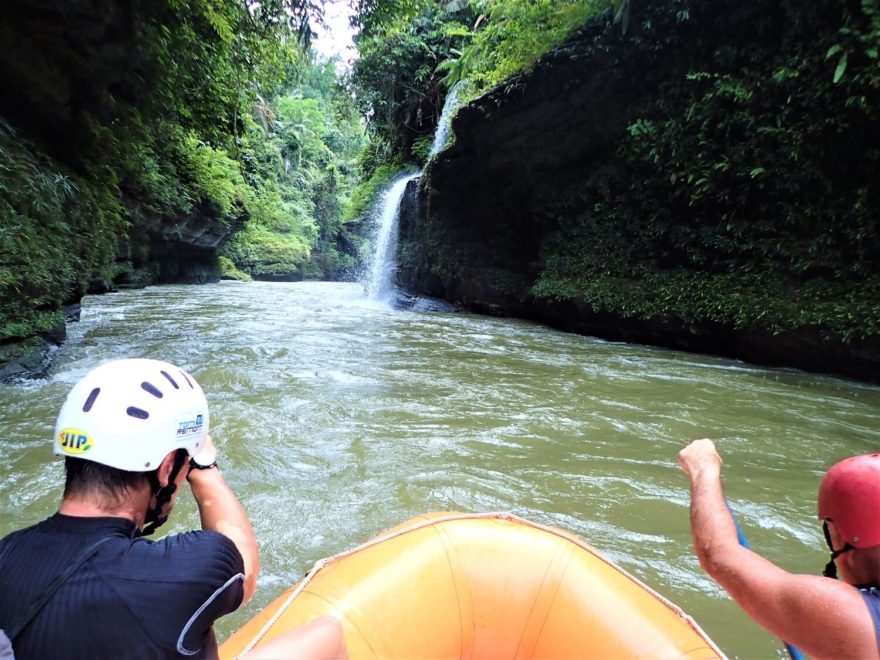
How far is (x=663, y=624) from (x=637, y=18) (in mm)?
9826

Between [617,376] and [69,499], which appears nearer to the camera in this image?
[69,499]

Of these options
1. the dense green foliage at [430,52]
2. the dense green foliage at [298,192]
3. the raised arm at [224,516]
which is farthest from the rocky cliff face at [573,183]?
the dense green foliage at [298,192]

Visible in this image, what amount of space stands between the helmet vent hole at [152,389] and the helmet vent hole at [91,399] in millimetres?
91

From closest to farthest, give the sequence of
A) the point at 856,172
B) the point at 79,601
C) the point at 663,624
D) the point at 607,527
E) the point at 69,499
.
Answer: the point at 79,601 < the point at 69,499 < the point at 663,624 < the point at 607,527 < the point at 856,172

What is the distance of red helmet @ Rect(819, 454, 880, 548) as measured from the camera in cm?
108

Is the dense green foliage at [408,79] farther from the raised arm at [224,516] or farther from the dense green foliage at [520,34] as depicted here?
the raised arm at [224,516]

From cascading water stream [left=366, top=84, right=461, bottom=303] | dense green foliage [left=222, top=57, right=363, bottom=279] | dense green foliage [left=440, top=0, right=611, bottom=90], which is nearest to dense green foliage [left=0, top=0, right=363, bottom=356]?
dense green foliage [left=440, top=0, right=611, bottom=90]

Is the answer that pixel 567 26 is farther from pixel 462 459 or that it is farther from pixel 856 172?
pixel 462 459

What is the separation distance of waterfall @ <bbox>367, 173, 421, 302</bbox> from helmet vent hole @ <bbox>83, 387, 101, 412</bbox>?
15440mm

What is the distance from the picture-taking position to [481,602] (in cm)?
161

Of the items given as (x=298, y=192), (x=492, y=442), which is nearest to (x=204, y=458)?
(x=492, y=442)

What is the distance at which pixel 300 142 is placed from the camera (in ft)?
119

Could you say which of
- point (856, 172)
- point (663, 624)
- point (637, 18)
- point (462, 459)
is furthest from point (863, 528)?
point (637, 18)

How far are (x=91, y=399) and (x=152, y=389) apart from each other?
0.41 ft
